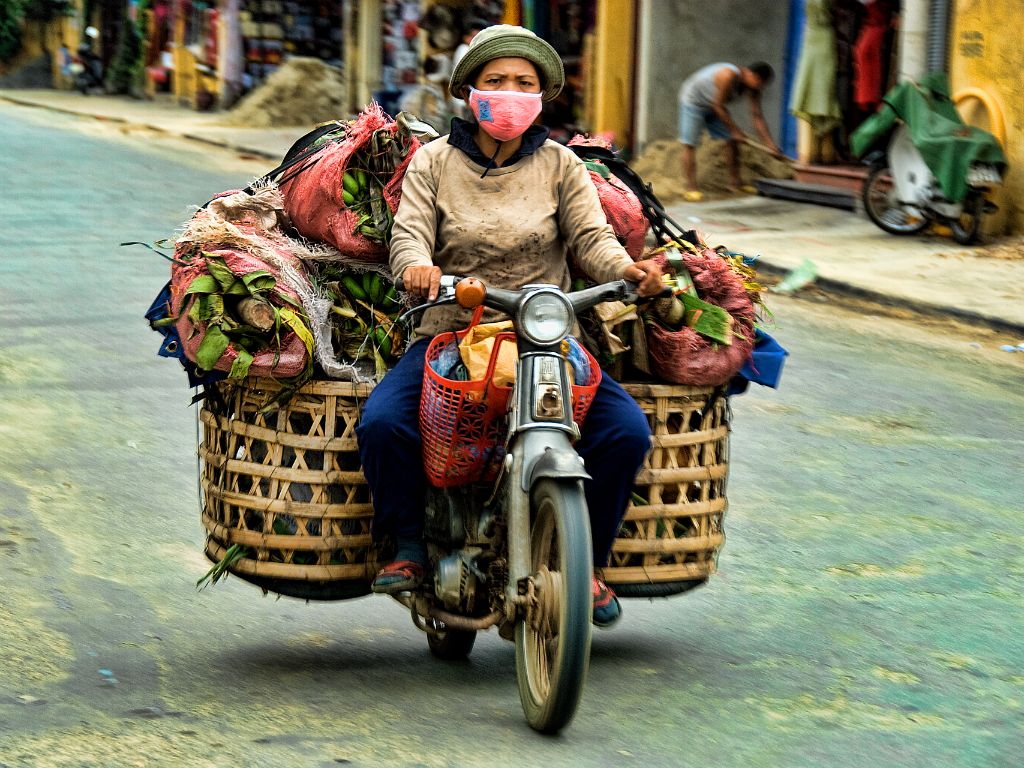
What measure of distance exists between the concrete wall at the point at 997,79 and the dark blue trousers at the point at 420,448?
33.9 feet

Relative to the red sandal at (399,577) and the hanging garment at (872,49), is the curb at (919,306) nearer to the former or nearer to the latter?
the hanging garment at (872,49)

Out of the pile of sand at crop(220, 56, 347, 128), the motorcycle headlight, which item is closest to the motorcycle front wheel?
the motorcycle headlight

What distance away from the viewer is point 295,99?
2736 cm

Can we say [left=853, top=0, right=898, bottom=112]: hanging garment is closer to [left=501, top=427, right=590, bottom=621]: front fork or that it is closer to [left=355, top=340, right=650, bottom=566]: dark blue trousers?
[left=355, top=340, right=650, bottom=566]: dark blue trousers

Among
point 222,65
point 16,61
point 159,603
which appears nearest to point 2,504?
point 159,603

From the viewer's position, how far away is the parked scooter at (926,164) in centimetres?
1306

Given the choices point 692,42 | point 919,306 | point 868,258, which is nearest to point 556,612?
point 919,306

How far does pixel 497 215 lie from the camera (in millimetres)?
4309

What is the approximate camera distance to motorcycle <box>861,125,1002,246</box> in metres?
13.3

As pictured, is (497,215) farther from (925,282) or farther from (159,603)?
(925,282)

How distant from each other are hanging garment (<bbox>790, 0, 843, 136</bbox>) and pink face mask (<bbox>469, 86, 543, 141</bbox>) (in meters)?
12.7

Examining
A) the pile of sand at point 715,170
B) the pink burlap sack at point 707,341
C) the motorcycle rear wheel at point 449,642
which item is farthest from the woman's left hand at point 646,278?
the pile of sand at point 715,170

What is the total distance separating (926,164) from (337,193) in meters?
9.56

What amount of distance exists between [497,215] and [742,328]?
0.77 meters
